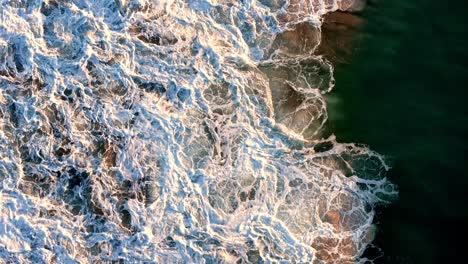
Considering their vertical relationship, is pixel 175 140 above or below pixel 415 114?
below

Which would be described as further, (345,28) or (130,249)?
(345,28)

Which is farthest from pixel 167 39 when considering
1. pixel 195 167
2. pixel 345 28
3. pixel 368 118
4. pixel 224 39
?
pixel 368 118

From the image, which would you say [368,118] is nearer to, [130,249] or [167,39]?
[167,39]

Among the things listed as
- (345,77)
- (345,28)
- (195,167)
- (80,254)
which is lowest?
(80,254)

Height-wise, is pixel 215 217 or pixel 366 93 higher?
pixel 366 93
